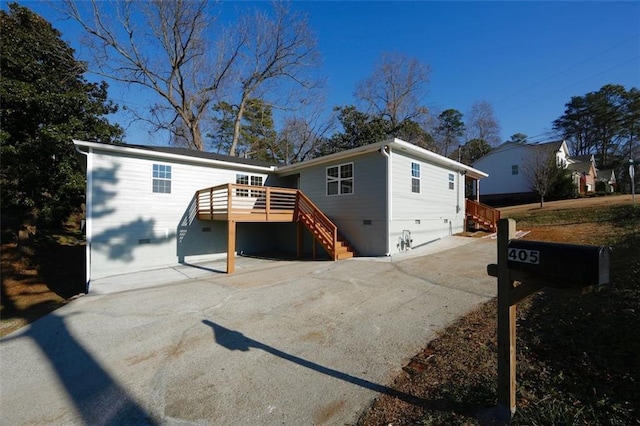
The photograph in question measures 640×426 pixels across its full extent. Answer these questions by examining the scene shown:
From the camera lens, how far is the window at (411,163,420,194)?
10773 mm

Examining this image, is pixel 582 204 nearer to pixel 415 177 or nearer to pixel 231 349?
pixel 415 177

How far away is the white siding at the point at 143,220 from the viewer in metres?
9.30

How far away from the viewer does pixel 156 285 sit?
24.4ft

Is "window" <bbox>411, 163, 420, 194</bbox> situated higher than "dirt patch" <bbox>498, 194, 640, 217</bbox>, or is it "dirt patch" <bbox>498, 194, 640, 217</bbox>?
"window" <bbox>411, 163, 420, 194</bbox>

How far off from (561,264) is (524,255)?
239mm

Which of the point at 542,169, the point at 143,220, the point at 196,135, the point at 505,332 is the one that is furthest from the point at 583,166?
the point at 143,220

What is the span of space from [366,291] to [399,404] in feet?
11.4

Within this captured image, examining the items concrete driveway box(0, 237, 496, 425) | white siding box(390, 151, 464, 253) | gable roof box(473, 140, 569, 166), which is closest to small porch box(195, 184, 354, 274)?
white siding box(390, 151, 464, 253)

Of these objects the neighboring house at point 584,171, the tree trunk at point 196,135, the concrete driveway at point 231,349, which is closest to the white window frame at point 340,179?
the concrete driveway at point 231,349

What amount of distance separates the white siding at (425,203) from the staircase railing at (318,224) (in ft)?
6.60

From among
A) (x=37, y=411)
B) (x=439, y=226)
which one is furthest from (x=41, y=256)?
(x=439, y=226)

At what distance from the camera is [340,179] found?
36.7 ft

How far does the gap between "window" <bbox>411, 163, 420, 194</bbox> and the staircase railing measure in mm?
3416

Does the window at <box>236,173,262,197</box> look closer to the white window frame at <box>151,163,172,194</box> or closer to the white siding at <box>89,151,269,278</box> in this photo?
the white siding at <box>89,151,269,278</box>
